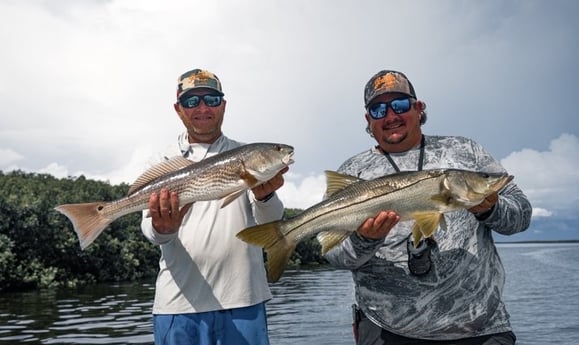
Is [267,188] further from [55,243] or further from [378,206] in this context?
[55,243]

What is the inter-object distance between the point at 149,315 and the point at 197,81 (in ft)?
72.2

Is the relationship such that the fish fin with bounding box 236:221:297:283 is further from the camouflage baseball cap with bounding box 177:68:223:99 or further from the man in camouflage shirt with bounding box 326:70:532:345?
the camouflage baseball cap with bounding box 177:68:223:99

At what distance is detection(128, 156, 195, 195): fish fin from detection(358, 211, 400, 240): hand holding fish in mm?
1762

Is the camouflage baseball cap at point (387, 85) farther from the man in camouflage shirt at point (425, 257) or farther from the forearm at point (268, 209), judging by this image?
the forearm at point (268, 209)

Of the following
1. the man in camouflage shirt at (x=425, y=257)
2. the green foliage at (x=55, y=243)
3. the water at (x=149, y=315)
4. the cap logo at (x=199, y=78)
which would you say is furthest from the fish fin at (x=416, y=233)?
the green foliage at (x=55, y=243)

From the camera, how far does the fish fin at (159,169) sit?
532 centimetres

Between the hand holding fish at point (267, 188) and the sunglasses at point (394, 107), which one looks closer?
the sunglasses at point (394, 107)

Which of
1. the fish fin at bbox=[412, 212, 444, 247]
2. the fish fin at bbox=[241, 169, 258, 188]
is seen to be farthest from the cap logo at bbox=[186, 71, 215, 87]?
the fish fin at bbox=[412, 212, 444, 247]

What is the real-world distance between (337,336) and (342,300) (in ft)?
40.3

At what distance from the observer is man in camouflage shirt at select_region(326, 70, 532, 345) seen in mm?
4473

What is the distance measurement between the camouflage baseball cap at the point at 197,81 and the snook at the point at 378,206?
159cm

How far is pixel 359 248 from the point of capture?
4449mm

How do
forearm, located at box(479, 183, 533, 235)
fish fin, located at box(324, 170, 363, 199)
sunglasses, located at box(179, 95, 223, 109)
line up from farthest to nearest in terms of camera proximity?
sunglasses, located at box(179, 95, 223, 109) < fish fin, located at box(324, 170, 363, 199) < forearm, located at box(479, 183, 533, 235)

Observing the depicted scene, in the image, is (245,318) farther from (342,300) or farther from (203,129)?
(342,300)
